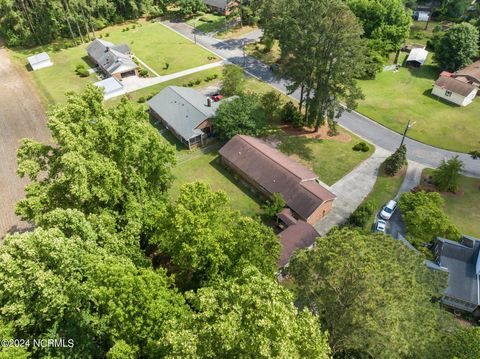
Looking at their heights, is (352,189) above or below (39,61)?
below

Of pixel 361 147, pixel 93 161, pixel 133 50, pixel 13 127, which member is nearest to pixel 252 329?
pixel 93 161

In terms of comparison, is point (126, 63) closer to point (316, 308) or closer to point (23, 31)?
point (23, 31)

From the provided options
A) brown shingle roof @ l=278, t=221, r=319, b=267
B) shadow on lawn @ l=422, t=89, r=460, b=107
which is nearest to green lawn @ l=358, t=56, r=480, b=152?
shadow on lawn @ l=422, t=89, r=460, b=107

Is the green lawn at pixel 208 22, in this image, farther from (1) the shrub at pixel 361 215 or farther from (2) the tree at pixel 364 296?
(2) the tree at pixel 364 296

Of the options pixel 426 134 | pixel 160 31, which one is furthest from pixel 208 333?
pixel 160 31

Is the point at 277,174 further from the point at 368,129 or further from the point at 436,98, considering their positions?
the point at 436,98
